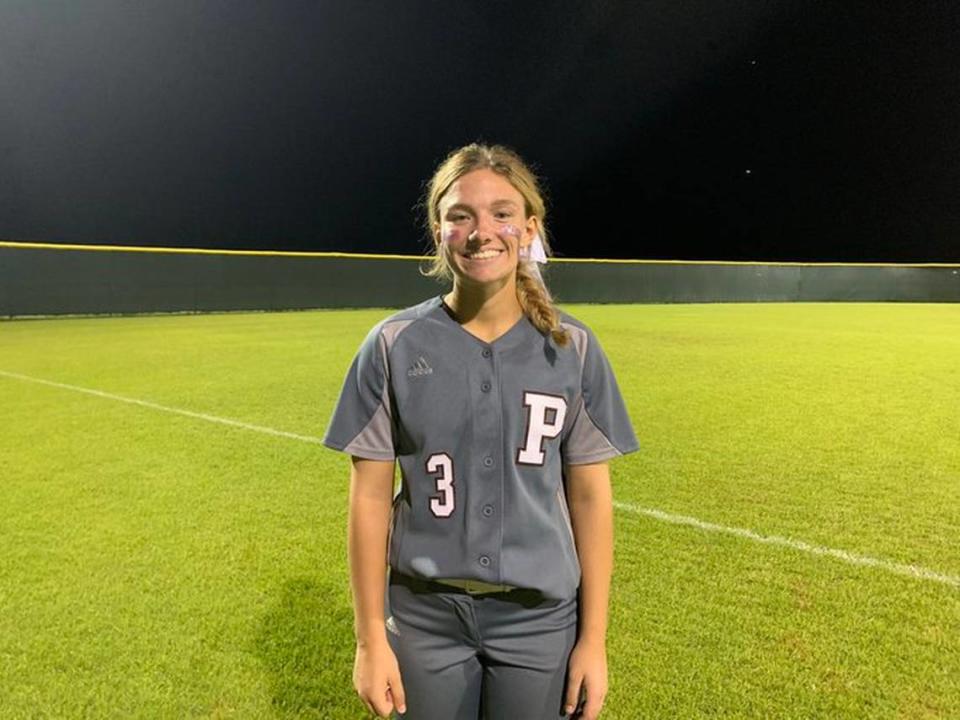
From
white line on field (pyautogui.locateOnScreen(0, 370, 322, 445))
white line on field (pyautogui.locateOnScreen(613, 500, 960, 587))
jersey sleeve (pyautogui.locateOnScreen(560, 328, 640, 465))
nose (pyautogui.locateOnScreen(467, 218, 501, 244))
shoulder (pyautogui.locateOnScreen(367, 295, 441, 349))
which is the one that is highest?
nose (pyautogui.locateOnScreen(467, 218, 501, 244))

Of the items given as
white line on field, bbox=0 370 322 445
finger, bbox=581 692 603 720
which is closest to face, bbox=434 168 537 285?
finger, bbox=581 692 603 720

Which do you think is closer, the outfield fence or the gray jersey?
the gray jersey

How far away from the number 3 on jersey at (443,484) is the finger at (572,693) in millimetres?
406

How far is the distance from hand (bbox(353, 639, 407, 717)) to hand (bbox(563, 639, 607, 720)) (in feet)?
1.07

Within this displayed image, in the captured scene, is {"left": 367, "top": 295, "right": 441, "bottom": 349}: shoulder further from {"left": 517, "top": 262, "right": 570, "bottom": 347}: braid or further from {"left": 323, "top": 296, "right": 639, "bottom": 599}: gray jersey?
{"left": 517, "top": 262, "right": 570, "bottom": 347}: braid

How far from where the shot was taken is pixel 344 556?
3346 millimetres

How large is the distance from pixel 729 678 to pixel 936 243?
103 feet

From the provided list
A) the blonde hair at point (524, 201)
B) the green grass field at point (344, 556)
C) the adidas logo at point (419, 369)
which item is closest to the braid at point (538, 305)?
the blonde hair at point (524, 201)

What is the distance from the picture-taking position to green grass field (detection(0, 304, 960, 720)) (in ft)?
7.60

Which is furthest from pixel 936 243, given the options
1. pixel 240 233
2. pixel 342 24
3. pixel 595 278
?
pixel 240 233

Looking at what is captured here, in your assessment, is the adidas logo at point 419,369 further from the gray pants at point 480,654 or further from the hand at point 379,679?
the hand at point 379,679

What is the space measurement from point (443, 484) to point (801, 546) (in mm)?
2543

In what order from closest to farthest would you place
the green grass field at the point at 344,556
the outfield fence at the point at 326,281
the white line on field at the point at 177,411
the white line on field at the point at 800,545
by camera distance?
the green grass field at the point at 344,556
the white line on field at the point at 800,545
the white line on field at the point at 177,411
the outfield fence at the point at 326,281

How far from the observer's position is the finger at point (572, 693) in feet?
4.85
